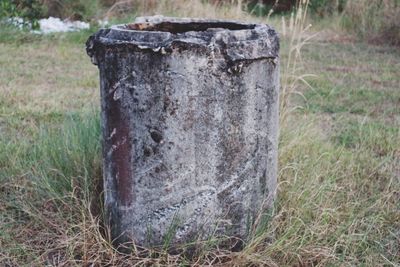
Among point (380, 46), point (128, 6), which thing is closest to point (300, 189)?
point (380, 46)

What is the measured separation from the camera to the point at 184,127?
246cm

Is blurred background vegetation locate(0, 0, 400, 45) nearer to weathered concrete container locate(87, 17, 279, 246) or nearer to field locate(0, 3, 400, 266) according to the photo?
→ field locate(0, 3, 400, 266)

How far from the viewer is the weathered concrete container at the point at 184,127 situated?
244 centimetres

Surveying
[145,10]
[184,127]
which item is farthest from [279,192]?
[145,10]

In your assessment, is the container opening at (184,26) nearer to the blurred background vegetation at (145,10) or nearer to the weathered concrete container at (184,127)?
the weathered concrete container at (184,127)

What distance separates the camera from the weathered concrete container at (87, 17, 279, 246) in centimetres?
244

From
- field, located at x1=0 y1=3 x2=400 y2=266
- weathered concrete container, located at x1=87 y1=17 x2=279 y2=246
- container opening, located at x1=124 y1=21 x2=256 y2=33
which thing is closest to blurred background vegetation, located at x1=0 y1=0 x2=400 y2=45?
field, located at x1=0 y1=3 x2=400 y2=266

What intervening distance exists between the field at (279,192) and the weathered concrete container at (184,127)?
14 cm

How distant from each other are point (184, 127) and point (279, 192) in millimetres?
831

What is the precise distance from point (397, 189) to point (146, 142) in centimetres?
165

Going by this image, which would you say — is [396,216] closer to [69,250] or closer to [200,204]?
[200,204]

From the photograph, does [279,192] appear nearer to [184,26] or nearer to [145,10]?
[184,26]

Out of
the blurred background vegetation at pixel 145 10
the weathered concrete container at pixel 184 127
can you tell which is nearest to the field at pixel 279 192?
the weathered concrete container at pixel 184 127

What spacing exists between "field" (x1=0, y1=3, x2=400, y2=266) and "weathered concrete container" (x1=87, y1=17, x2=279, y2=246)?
140 mm
